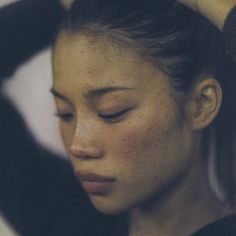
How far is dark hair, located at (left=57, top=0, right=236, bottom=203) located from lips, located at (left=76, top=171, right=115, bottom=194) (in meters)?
0.20

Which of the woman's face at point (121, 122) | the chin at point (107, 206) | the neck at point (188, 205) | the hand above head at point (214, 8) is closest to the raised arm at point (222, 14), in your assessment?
the hand above head at point (214, 8)

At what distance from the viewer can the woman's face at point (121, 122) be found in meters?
1.14

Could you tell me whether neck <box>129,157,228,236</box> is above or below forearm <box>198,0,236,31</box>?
below

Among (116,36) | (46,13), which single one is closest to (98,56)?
(116,36)

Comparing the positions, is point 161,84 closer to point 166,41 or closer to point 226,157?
point 166,41

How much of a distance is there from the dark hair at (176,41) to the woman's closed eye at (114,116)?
0.35 ft

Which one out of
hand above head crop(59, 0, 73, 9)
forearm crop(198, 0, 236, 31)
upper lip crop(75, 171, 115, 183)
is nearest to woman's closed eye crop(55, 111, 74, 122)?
upper lip crop(75, 171, 115, 183)

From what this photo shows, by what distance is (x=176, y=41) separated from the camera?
114 centimetres

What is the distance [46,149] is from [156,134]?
25 centimetres

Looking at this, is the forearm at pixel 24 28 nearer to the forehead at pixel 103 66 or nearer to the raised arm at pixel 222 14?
the forehead at pixel 103 66

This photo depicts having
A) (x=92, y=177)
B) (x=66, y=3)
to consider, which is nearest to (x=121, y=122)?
(x=92, y=177)

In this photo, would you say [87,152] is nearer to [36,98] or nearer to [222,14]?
[36,98]

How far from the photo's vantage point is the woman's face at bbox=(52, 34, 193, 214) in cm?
114

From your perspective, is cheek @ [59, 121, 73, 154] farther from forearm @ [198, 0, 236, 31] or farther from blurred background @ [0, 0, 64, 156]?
forearm @ [198, 0, 236, 31]
